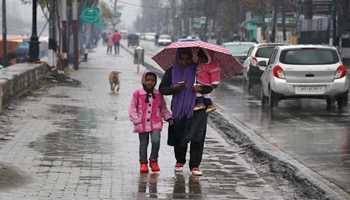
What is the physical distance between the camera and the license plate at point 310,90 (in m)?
21.5

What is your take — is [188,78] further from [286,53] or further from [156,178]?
[286,53]

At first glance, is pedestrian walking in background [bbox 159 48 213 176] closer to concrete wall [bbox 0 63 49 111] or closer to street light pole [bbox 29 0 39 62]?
concrete wall [bbox 0 63 49 111]

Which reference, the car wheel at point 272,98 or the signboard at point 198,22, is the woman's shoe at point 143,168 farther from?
the signboard at point 198,22

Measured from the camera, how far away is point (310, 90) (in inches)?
848

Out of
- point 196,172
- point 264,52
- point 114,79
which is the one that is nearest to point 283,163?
point 196,172

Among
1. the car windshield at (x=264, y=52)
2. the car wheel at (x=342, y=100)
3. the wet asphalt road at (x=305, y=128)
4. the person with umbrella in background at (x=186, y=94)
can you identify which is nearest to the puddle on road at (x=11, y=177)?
the person with umbrella in background at (x=186, y=94)

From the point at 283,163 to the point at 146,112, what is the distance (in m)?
2.13

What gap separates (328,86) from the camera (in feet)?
70.5

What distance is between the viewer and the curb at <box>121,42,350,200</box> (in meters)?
10.5

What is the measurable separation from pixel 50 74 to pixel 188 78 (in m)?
19.8

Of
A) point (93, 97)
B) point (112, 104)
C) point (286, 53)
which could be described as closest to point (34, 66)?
point (93, 97)

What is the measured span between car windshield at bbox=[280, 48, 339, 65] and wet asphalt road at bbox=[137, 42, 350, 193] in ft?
3.52

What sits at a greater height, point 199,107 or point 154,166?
point 199,107

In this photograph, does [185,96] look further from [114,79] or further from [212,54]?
[114,79]
